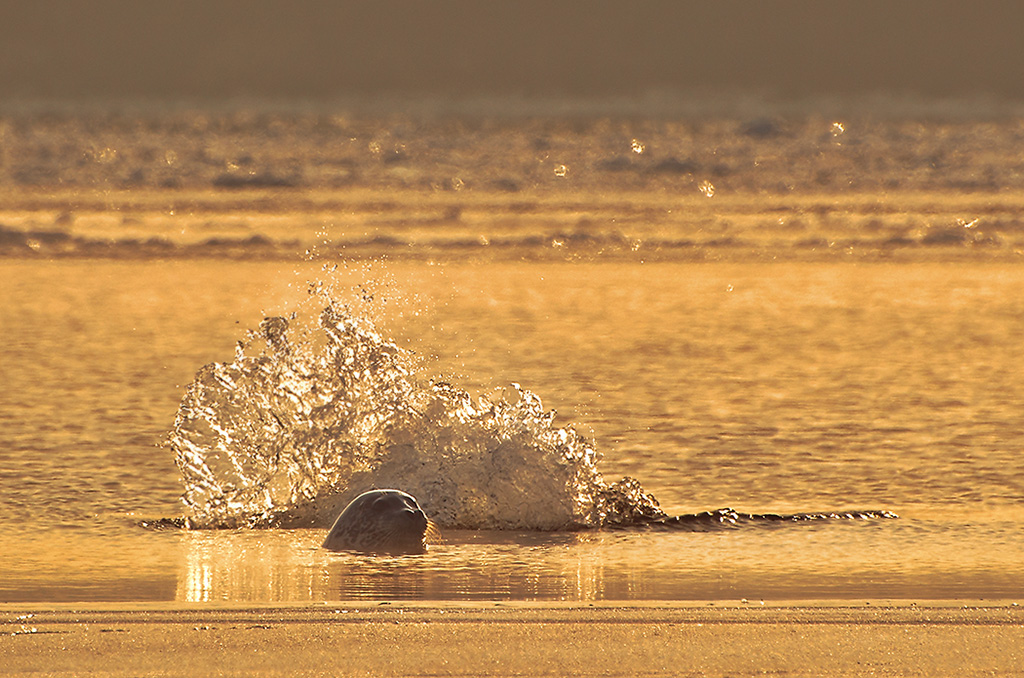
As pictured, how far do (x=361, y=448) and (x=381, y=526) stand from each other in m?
1.35

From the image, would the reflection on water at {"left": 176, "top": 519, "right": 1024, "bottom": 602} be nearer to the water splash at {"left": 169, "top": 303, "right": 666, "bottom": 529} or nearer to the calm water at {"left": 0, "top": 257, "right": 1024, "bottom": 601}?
the calm water at {"left": 0, "top": 257, "right": 1024, "bottom": 601}

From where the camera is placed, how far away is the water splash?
954 centimetres

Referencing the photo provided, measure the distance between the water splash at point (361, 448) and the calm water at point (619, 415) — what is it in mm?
293

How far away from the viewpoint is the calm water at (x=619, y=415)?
324 inches

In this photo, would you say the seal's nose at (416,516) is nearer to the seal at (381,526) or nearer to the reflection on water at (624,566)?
the seal at (381,526)

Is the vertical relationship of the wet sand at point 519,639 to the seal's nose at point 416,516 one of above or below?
below

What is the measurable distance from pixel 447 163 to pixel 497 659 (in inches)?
1849

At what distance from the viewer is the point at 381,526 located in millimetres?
8836

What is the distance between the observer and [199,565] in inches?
331

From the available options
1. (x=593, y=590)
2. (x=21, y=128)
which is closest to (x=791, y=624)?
(x=593, y=590)

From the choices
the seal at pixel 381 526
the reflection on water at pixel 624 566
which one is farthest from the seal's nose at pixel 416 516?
the reflection on water at pixel 624 566

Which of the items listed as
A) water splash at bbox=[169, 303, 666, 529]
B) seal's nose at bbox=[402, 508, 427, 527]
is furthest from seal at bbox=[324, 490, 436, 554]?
water splash at bbox=[169, 303, 666, 529]

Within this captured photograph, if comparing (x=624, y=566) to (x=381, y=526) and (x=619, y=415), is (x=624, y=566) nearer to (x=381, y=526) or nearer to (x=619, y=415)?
(x=381, y=526)

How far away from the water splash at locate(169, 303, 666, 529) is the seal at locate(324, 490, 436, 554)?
0.53 meters
